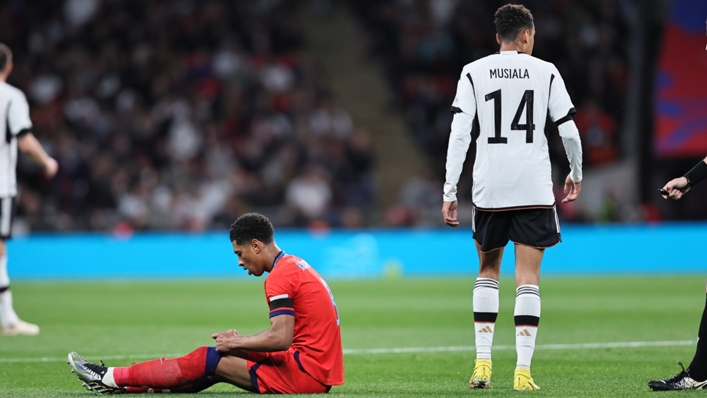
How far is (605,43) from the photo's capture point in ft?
83.5

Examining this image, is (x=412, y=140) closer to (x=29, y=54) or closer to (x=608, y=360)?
(x=29, y=54)

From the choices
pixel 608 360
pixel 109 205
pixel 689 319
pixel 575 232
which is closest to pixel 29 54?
pixel 109 205

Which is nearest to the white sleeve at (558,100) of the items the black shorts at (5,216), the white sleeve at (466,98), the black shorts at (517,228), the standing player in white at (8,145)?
the white sleeve at (466,98)

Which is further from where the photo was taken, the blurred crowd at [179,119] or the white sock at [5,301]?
the blurred crowd at [179,119]

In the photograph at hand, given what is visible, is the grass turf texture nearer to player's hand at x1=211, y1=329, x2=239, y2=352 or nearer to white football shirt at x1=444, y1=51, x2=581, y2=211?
player's hand at x1=211, y1=329, x2=239, y2=352

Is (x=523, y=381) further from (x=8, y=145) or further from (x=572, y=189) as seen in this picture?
(x=8, y=145)

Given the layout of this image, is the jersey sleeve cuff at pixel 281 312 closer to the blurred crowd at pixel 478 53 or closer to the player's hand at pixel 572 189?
Result: the player's hand at pixel 572 189

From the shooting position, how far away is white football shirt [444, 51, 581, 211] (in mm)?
6520

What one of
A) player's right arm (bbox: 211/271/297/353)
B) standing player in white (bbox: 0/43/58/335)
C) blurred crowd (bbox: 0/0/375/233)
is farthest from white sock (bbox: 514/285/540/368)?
blurred crowd (bbox: 0/0/375/233)

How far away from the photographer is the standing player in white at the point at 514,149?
6512 mm

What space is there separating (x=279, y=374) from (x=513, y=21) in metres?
2.68

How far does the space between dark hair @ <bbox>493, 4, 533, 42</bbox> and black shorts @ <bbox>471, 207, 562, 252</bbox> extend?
113 cm

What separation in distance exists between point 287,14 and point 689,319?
55.2 feet

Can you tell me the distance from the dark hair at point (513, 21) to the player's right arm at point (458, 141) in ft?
1.22
